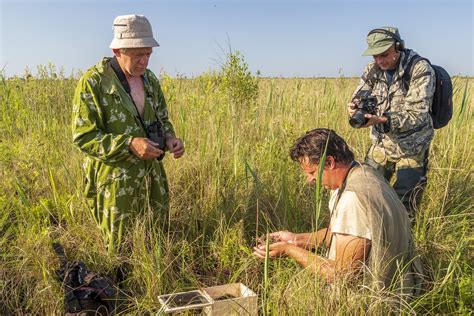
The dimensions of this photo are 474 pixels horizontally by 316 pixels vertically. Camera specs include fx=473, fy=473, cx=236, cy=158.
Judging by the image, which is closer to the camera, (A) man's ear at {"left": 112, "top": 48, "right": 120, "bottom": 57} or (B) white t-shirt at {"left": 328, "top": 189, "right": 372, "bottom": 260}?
(B) white t-shirt at {"left": 328, "top": 189, "right": 372, "bottom": 260}

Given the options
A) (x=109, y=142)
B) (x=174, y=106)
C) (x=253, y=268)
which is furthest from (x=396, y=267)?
(x=174, y=106)

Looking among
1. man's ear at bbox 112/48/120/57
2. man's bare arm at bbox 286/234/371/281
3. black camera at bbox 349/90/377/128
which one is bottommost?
man's bare arm at bbox 286/234/371/281

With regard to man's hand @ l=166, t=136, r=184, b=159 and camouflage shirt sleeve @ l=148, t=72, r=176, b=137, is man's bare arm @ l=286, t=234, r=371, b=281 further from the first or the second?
camouflage shirt sleeve @ l=148, t=72, r=176, b=137

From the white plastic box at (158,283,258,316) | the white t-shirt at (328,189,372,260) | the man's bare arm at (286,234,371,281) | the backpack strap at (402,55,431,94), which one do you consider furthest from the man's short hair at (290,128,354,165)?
the backpack strap at (402,55,431,94)

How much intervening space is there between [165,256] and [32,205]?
1188 mm

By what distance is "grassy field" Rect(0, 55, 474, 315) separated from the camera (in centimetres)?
240

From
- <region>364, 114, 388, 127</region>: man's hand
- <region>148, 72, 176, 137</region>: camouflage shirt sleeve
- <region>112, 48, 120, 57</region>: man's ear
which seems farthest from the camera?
<region>364, 114, 388, 127</region>: man's hand

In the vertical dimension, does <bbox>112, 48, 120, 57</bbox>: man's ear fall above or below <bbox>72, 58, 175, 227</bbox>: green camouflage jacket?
above

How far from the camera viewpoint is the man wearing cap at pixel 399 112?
3.11 m

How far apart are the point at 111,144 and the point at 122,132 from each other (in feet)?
0.48

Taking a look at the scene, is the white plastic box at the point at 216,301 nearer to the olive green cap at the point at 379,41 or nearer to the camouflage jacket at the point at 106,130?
the camouflage jacket at the point at 106,130

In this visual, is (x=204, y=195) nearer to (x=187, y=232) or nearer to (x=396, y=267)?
(x=187, y=232)

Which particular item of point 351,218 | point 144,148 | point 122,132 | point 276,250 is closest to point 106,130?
point 122,132

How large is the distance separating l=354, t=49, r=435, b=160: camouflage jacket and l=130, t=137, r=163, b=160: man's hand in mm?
1565
